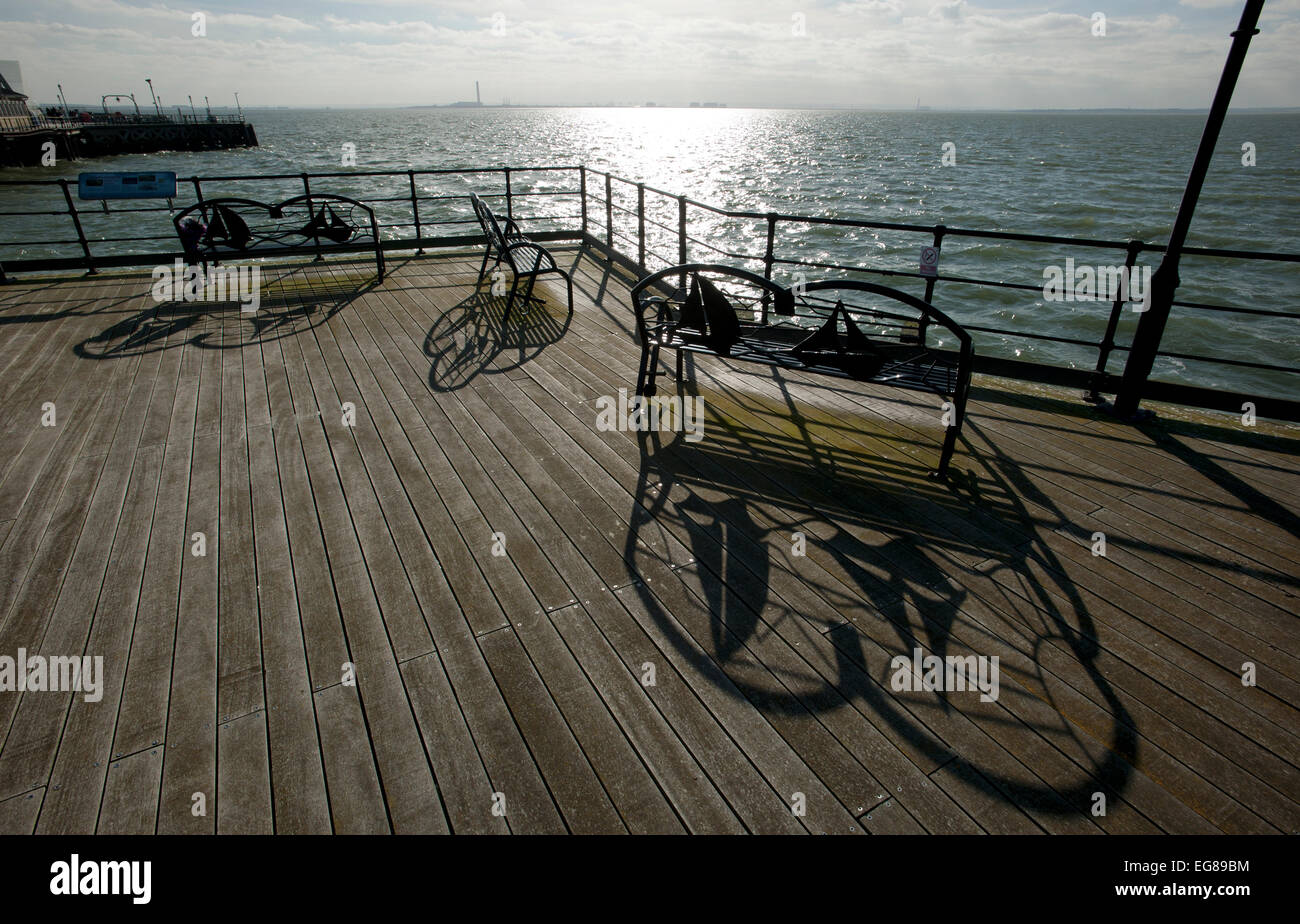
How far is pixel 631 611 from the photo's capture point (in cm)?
311

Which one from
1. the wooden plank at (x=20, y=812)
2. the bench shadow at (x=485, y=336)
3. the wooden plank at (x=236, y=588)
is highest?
the bench shadow at (x=485, y=336)

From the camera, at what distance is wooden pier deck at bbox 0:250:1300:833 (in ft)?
7.62

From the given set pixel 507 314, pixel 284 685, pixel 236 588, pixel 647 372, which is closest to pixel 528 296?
pixel 507 314

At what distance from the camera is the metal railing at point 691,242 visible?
16.5 feet

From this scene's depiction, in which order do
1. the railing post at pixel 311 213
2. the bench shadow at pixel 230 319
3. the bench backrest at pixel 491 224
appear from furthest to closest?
the railing post at pixel 311 213 → the bench backrest at pixel 491 224 → the bench shadow at pixel 230 319

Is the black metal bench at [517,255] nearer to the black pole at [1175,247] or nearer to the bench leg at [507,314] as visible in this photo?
the bench leg at [507,314]

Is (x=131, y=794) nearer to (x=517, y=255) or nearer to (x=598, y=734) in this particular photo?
(x=598, y=734)

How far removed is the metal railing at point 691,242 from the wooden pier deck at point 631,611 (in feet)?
1.53

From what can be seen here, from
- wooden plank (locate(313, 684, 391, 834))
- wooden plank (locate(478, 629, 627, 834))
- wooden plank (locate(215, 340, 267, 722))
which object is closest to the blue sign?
wooden plank (locate(215, 340, 267, 722))

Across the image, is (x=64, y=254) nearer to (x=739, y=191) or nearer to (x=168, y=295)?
(x=168, y=295)

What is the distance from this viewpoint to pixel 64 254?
23250 millimetres

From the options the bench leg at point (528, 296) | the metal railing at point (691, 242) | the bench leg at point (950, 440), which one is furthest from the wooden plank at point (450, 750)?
the bench leg at point (528, 296)

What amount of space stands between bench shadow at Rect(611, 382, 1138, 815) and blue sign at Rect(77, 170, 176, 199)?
333 inches

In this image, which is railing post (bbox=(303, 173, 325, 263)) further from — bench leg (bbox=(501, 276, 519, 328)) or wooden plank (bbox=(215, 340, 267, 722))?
wooden plank (bbox=(215, 340, 267, 722))
